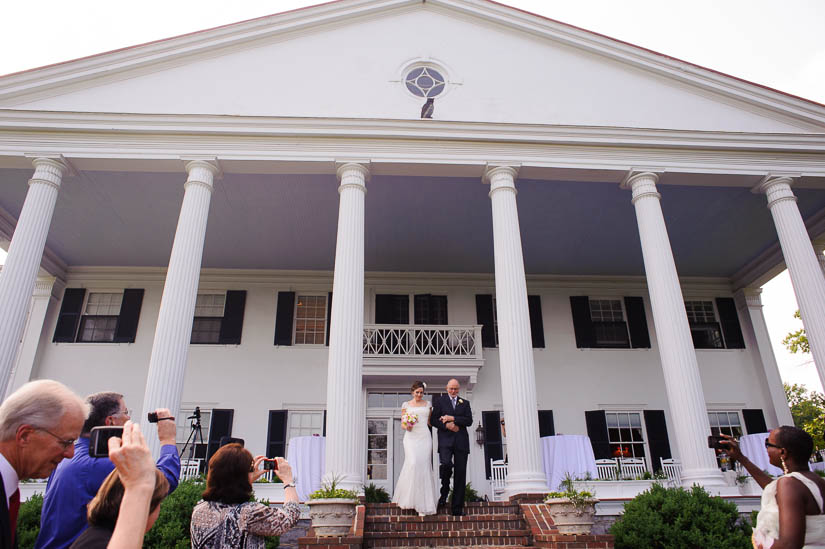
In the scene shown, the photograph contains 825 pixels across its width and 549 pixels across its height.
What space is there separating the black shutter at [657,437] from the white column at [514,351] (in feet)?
23.4

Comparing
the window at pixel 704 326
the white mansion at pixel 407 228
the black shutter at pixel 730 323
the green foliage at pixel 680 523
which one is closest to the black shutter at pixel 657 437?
the white mansion at pixel 407 228

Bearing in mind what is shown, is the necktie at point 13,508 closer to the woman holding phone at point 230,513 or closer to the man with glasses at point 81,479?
the man with glasses at point 81,479

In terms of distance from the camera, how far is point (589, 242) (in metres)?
15.1

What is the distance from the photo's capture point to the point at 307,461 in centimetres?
1109

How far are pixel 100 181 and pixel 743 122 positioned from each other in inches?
561

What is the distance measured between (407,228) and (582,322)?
6009mm

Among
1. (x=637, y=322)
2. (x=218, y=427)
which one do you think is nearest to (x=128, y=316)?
(x=218, y=427)

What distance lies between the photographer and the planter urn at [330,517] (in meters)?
6.64

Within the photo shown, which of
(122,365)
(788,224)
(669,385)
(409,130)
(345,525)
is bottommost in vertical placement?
(345,525)

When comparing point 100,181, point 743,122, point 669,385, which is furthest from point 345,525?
point 743,122

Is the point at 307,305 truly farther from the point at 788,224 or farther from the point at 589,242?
the point at 788,224

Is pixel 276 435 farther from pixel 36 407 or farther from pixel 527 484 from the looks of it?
pixel 36 407

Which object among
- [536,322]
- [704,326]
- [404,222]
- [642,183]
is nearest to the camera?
[642,183]

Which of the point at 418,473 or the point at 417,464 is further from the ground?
the point at 417,464
